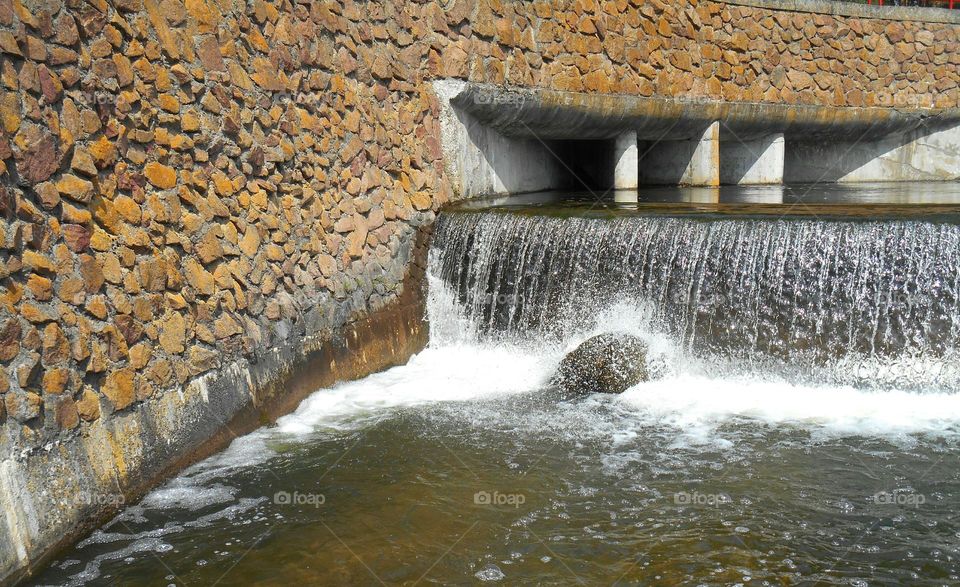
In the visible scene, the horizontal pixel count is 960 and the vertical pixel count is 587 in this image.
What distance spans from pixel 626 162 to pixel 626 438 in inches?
255

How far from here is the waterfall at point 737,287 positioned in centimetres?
643

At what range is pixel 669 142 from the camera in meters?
12.7

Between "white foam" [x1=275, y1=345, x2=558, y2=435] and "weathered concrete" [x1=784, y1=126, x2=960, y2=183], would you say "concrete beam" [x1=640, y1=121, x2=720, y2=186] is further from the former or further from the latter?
"white foam" [x1=275, y1=345, x2=558, y2=435]

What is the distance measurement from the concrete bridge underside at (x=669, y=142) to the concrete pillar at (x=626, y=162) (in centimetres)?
1

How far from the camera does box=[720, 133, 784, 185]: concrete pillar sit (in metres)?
12.9

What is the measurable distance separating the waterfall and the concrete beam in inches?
190

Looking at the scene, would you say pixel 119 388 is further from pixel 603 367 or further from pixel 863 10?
pixel 863 10

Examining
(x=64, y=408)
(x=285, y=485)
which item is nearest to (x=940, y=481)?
(x=285, y=485)

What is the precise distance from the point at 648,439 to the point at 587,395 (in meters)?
1.04

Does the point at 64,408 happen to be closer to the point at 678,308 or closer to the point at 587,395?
the point at 587,395

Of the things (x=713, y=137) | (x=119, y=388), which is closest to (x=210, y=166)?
(x=119, y=388)

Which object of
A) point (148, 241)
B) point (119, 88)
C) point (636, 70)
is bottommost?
point (148, 241)

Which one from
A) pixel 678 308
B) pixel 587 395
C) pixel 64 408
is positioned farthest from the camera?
pixel 678 308

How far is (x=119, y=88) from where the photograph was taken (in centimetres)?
487
